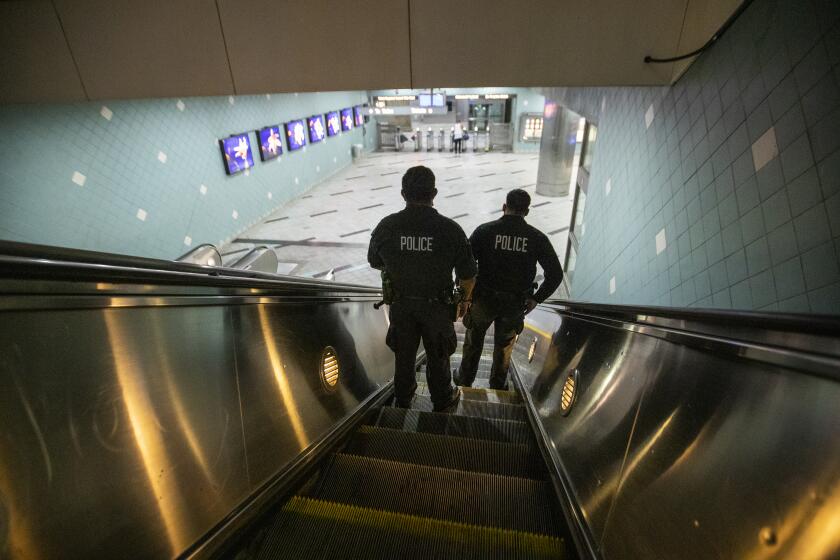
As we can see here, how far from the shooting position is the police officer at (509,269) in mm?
2629

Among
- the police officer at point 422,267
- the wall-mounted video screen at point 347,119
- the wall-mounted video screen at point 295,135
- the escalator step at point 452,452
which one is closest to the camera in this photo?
the escalator step at point 452,452

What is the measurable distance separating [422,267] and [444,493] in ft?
3.70

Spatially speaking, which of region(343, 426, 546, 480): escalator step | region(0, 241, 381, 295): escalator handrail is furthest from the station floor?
region(0, 241, 381, 295): escalator handrail

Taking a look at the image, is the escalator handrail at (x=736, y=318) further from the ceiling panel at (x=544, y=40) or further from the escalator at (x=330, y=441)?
the ceiling panel at (x=544, y=40)

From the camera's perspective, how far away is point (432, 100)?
1486cm

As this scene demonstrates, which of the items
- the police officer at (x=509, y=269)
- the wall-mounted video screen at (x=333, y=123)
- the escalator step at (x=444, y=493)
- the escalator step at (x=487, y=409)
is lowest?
the escalator step at (x=487, y=409)

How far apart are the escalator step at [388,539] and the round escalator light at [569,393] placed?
64cm

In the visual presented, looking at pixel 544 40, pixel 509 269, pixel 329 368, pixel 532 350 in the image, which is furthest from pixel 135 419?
pixel 544 40

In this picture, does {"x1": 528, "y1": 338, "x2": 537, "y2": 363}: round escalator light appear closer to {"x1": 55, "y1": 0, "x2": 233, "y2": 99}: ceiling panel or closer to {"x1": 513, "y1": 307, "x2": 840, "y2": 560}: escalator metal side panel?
{"x1": 513, "y1": 307, "x2": 840, "y2": 560}: escalator metal side panel

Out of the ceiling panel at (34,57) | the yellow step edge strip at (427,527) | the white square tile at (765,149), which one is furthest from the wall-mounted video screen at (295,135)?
the yellow step edge strip at (427,527)

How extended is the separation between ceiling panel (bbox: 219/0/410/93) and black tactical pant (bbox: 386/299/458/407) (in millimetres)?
1886

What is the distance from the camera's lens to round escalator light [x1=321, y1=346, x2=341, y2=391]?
224 centimetres

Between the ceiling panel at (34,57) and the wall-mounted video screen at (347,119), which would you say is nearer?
the ceiling panel at (34,57)

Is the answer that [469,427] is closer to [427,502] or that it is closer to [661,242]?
[427,502]
